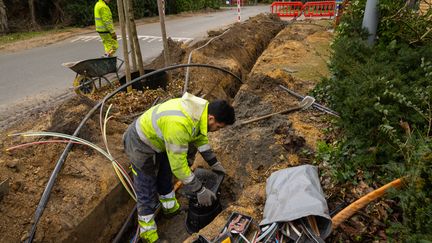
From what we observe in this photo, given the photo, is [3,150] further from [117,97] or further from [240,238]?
[240,238]

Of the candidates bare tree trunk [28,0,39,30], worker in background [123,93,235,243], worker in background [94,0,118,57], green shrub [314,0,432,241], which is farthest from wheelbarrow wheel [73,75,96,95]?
bare tree trunk [28,0,39,30]

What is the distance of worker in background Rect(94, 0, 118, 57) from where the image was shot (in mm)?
7719

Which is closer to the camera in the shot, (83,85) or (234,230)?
(234,230)

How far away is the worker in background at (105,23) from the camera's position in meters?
7.72

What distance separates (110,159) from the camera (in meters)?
3.89

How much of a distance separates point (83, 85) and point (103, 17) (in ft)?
7.26

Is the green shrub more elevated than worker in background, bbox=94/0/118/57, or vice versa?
worker in background, bbox=94/0/118/57

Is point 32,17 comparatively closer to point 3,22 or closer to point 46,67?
point 3,22

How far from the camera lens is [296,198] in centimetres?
269

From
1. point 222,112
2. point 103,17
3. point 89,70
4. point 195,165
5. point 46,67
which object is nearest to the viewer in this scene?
point 222,112

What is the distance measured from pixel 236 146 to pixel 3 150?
3.04m

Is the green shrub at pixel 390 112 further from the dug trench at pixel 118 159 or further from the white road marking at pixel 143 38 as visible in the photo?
the white road marking at pixel 143 38

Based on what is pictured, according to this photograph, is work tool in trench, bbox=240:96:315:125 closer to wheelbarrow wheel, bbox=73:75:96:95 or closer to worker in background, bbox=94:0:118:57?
wheelbarrow wheel, bbox=73:75:96:95

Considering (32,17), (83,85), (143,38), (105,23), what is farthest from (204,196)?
(32,17)
